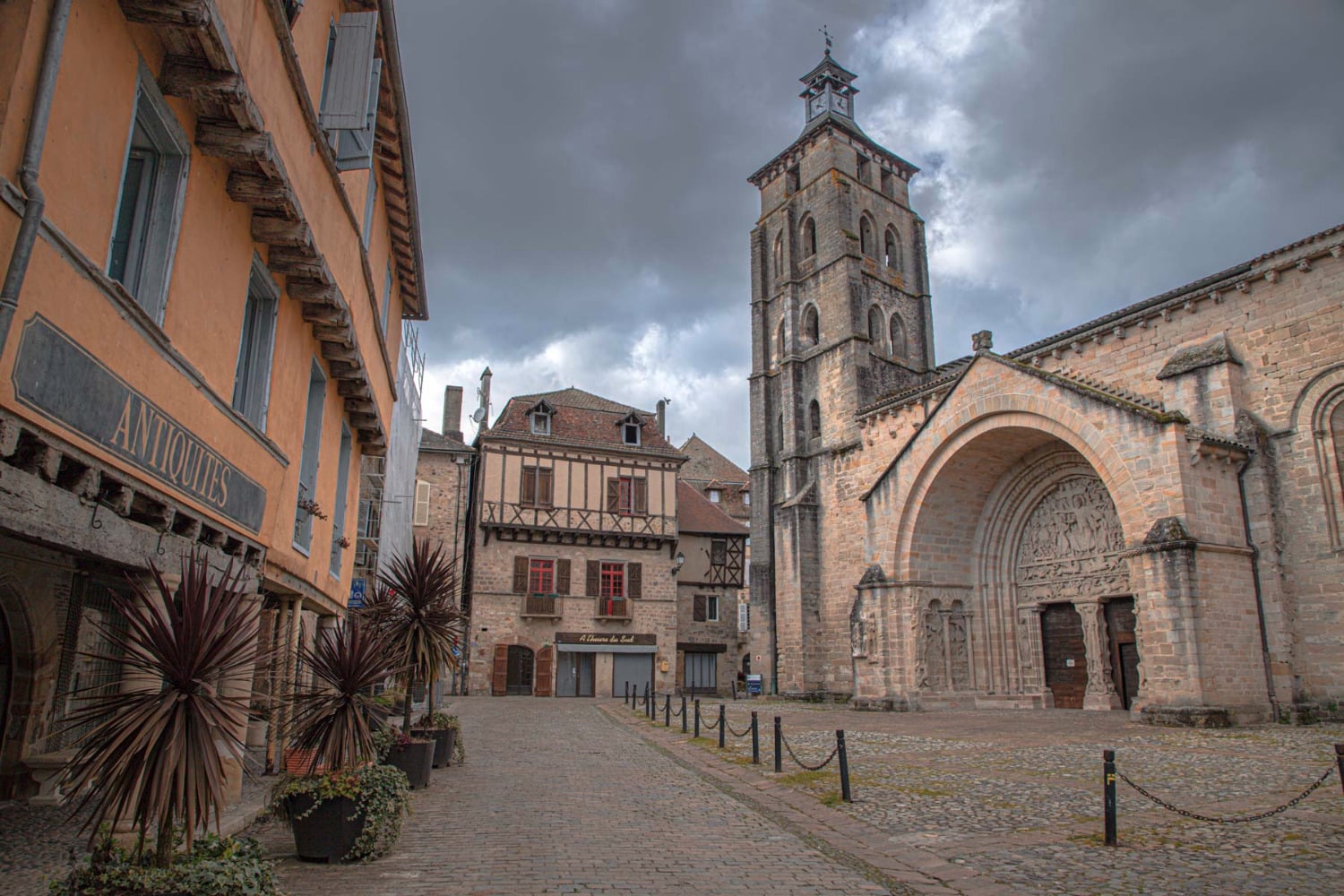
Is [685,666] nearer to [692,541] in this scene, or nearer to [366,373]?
[692,541]

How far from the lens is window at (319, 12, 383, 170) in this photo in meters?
8.38

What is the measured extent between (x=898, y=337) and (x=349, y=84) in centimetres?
2666

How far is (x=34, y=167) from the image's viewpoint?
3.64 meters

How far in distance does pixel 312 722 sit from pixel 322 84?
609 cm

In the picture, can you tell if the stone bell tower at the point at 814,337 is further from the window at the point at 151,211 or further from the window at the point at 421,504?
the window at the point at 151,211

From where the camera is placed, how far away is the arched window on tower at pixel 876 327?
31797mm

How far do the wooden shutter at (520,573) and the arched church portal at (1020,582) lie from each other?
1551 centimetres

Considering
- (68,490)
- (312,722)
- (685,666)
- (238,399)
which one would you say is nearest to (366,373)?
(238,399)

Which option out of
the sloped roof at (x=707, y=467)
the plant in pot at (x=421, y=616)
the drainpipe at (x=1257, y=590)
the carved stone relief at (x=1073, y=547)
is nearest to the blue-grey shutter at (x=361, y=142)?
the plant in pot at (x=421, y=616)

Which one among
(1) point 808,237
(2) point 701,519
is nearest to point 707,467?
(2) point 701,519

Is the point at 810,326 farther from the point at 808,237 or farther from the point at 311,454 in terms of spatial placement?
the point at 311,454

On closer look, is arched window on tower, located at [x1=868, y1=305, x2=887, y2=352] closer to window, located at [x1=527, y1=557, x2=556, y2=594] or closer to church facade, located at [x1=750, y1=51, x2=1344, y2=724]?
church facade, located at [x1=750, y1=51, x2=1344, y2=724]

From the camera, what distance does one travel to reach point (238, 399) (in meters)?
7.55

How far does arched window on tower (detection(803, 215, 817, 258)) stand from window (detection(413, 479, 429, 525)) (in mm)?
17130
